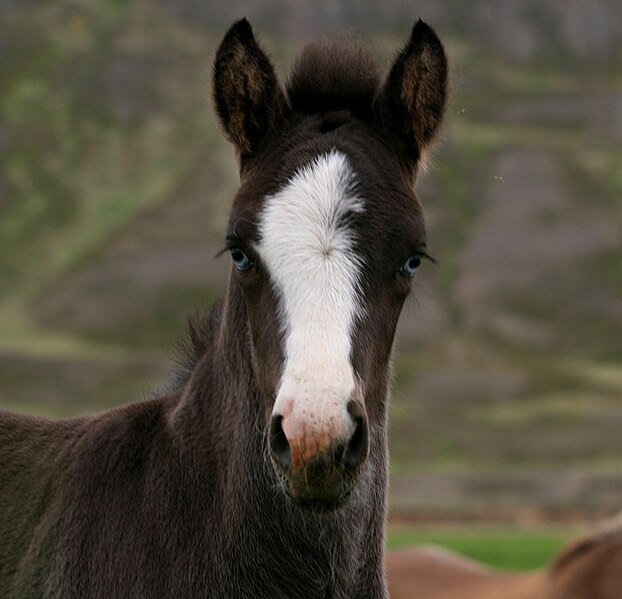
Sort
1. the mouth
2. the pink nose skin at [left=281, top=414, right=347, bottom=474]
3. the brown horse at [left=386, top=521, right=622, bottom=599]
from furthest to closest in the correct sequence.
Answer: the brown horse at [left=386, top=521, right=622, bottom=599]
the mouth
the pink nose skin at [left=281, top=414, right=347, bottom=474]

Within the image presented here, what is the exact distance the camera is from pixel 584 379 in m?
80.8

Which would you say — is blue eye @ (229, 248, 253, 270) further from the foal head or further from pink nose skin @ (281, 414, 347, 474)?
pink nose skin @ (281, 414, 347, 474)

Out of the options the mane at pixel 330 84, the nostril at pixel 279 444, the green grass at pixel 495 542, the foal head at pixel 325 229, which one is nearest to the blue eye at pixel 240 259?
the foal head at pixel 325 229

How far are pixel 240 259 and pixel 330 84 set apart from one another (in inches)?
44.3

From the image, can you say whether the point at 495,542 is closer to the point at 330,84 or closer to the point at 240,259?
the point at 330,84

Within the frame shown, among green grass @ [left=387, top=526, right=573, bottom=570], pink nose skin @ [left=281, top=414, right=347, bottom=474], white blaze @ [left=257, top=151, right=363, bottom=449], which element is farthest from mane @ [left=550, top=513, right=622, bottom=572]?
A: green grass @ [left=387, top=526, right=573, bottom=570]

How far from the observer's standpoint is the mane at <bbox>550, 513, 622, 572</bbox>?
13742 mm

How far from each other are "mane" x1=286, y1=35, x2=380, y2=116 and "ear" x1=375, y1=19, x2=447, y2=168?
0.11 m

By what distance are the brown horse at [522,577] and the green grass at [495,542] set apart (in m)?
11.5

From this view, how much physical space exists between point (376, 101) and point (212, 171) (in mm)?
103228

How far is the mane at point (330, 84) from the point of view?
5.89m

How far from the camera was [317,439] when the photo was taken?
15.2 feet

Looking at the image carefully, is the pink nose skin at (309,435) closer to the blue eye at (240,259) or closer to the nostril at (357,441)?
the nostril at (357,441)

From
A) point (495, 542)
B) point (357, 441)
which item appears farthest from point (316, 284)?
point (495, 542)
